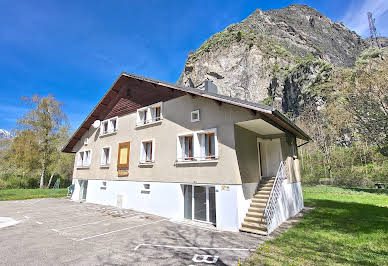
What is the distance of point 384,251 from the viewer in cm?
603

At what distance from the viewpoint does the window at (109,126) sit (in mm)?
16106

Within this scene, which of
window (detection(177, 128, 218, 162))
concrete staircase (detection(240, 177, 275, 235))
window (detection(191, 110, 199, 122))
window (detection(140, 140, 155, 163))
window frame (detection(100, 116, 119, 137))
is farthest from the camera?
window frame (detection(100, 116, 119, 137))

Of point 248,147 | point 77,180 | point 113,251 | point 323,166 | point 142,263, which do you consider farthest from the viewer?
point 323,166

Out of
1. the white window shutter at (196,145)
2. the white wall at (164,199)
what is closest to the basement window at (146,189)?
the white wall at (164,199)

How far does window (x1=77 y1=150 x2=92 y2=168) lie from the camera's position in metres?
17.9

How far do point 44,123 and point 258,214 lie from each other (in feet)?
99.6

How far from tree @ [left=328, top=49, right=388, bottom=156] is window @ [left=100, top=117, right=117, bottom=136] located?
21.4m

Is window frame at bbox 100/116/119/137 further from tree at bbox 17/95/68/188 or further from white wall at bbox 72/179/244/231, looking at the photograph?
tree at bbox 17/95/68/188

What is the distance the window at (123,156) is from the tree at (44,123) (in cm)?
1956

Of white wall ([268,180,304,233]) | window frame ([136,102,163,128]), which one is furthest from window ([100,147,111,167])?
white wall ([268,180,304,233])

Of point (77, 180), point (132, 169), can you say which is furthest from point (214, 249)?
point (77, 180)

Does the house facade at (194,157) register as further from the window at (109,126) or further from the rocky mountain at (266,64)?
the rocky mountain at (266,64)

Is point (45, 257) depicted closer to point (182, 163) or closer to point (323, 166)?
point (182, 163)

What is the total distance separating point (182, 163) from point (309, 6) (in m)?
126
